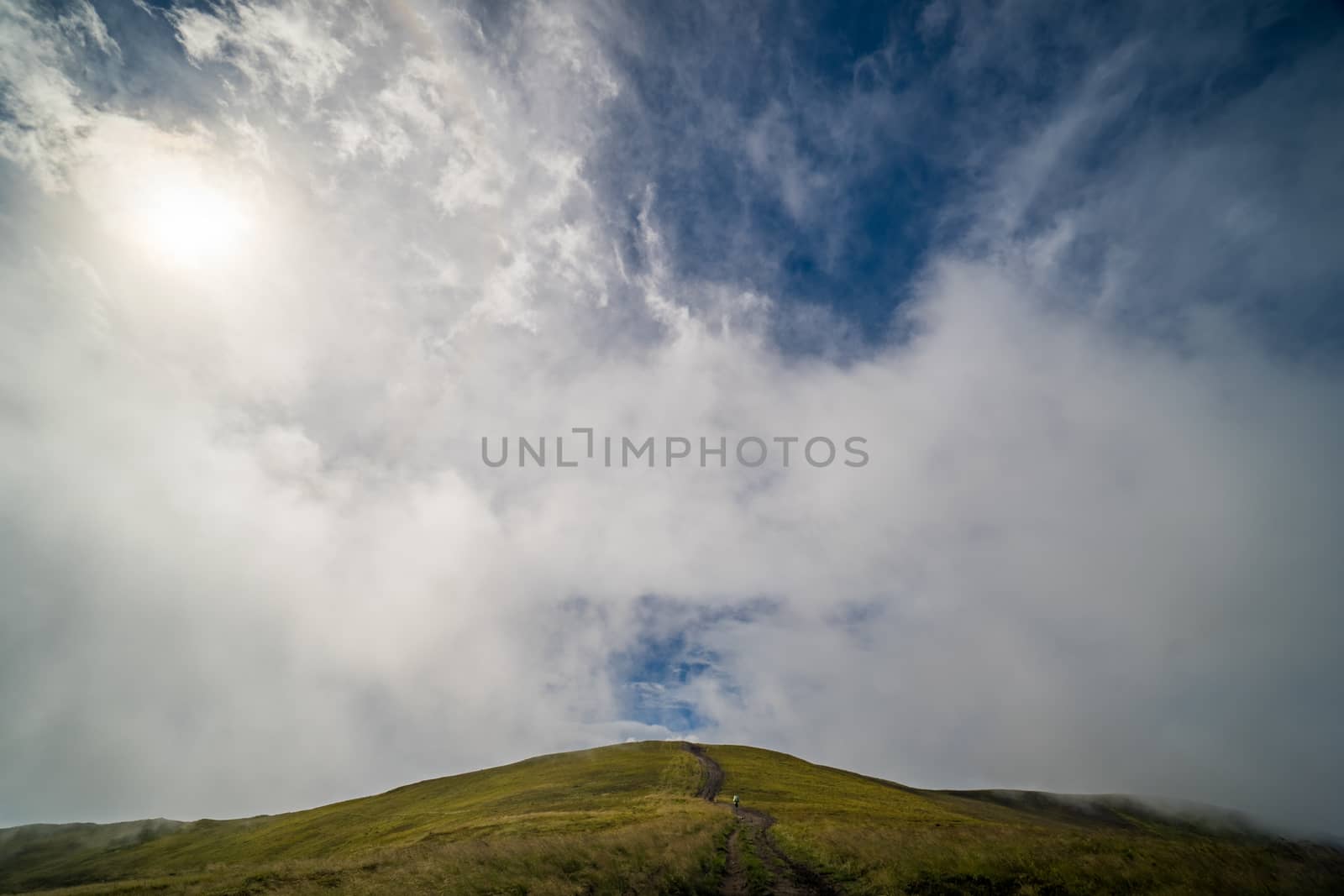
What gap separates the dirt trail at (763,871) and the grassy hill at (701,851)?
13 cm

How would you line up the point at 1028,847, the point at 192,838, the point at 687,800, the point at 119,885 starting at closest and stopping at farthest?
the point at 1028,847, the point at 119,885, the point at 687,800, the point at 192,838

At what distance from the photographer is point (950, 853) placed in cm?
1877

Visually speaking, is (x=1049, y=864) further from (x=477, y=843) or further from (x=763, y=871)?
(x=477, y=843)

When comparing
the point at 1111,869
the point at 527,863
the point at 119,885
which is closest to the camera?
the point at 1111,869

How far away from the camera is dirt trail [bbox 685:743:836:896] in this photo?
56.3 feet

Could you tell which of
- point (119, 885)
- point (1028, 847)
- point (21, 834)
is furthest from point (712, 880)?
point (21, 834)

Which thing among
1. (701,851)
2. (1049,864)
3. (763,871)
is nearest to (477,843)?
(701,851)

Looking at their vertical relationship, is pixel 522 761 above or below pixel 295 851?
above

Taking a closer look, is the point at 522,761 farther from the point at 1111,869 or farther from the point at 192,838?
the point at 1111,869

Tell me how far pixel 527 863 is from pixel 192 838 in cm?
10952

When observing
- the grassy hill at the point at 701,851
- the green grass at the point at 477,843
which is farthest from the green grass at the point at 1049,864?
the green grass at the point at 477,843

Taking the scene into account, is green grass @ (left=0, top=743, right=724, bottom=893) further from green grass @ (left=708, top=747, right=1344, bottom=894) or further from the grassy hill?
green grass @ (left=708, top=747, right=1344, bottom=894)

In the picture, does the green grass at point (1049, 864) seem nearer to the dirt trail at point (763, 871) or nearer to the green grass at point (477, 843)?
the dirt trail at point (763, 871)

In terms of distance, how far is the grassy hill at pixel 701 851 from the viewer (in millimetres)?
16234
